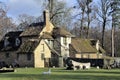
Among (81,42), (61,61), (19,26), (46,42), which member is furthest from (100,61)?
(19,26)

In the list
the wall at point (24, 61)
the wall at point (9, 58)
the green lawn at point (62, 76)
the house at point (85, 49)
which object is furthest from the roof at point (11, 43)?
the green lawn at point (62, 76)

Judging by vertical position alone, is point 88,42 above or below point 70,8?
below

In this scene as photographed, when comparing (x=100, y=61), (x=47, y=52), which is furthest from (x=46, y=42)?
(x=100, y=61)

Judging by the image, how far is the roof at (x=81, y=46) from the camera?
4003 inches

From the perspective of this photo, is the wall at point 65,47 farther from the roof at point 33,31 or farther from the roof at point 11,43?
the roof at point 11,43

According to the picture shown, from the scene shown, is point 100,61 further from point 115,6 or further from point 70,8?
point 70,8

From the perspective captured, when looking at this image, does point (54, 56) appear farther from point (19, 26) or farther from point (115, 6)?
point (19, 26)

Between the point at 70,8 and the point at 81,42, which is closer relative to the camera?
the point at 81,42

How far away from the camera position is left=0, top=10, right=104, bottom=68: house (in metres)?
88.9

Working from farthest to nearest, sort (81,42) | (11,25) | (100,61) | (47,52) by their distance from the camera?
(11,25) < (81,42) < (47,52) < (100,61)

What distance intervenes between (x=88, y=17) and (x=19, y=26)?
97.6 ft

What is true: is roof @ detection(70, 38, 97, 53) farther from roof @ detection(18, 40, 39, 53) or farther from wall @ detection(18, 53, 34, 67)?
wall @ detection(18, 53, 34, 67)

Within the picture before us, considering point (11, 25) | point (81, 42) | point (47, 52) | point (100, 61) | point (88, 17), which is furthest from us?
point (11, 25)

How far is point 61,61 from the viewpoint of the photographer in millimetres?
88750
